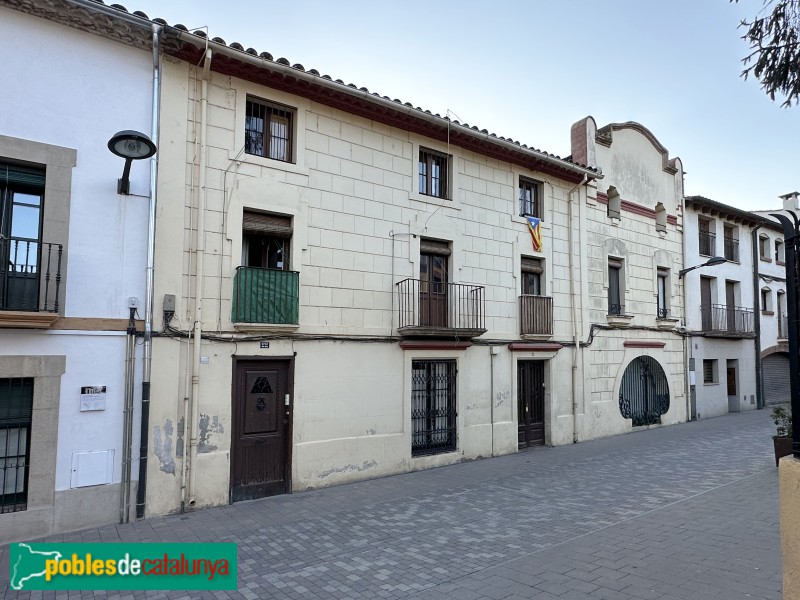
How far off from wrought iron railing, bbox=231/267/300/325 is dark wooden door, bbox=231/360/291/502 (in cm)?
80

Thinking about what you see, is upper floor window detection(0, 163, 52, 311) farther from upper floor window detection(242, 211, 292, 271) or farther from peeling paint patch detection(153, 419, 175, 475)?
upper floor window detection(242, 211, 292, 271)

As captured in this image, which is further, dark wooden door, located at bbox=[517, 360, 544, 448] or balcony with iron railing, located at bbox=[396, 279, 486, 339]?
dark wooden door, located at bbox=[517, 360, 544, 448]

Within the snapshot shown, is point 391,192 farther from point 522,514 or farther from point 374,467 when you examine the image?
point 522,514

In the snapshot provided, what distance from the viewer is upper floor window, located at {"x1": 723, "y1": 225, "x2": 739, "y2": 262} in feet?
65.3

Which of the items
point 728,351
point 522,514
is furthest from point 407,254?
point 728,351

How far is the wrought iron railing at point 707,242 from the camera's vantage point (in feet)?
61.7

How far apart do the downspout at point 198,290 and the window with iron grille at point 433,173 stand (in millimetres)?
4635

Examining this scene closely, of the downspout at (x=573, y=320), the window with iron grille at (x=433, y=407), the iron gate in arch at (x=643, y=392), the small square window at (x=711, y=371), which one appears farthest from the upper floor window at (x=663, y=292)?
the window with iron grille at (x=433, y=407)

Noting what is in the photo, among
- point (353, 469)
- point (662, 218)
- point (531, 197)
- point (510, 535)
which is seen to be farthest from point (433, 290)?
point (662, 218)

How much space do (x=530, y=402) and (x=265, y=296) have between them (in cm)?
747

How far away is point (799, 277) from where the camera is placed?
3.77m

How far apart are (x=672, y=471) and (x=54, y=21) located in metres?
12.6

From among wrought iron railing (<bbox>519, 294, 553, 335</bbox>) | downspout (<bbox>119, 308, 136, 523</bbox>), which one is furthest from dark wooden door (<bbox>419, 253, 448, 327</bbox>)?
downspout (<bbox>119, 308, 136, 523</bbox>)

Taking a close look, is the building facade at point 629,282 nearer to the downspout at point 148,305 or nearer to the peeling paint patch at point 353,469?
the peeling paint patch at point 353,469
